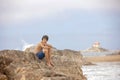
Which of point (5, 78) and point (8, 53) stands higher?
point (8, 53)

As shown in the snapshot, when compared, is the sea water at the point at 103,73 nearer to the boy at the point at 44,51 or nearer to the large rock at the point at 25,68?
the boy at the point at 44,51

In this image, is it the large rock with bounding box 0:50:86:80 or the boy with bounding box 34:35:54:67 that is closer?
the large rock with bounding box 0:50:86:80

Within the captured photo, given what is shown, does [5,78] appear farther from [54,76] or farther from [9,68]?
[54,76]

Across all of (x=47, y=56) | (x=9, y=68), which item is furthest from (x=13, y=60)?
(x=47, y=56)

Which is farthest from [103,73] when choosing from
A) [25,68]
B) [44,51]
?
[25,68]

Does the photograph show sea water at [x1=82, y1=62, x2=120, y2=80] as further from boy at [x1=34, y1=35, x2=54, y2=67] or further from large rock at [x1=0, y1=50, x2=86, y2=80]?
large rock at [x1=0, y1=50, x2=86, y2=80]

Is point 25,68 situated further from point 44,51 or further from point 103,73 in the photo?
point 103,73

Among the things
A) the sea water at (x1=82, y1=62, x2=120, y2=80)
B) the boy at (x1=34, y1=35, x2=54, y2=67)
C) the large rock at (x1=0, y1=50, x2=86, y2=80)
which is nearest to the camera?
the large rock at (x1=0, y1=50, x2=86, y2=80)

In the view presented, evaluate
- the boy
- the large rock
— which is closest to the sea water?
the boy

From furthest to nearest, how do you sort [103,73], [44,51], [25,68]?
[103,73], [44,51], [25,68]

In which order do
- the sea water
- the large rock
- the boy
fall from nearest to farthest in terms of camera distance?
the large rock → the boy → the sea water

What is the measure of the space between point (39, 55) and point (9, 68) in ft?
2.40

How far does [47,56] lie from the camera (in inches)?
221

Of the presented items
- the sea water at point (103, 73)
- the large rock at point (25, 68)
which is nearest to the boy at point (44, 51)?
the large rock at point (25, 68)
